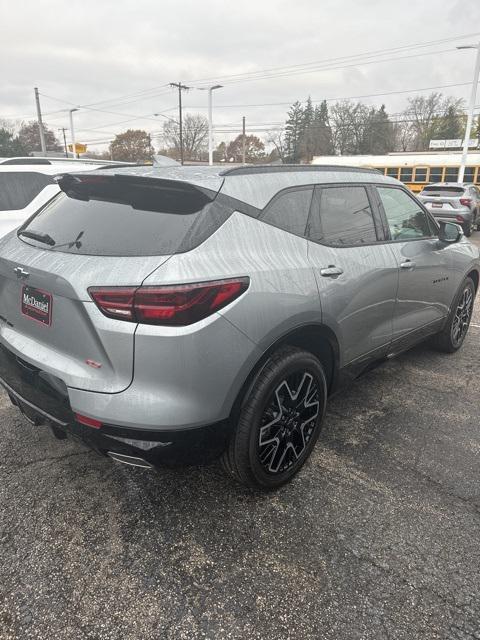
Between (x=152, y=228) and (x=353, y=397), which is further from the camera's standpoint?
(x=353, y=397)

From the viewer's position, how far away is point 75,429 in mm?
2094

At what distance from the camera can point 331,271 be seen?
260 centimetres

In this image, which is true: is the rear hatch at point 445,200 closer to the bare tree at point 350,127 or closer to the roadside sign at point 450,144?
the roadside sign at point 450,144

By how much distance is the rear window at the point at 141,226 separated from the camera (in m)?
2.01

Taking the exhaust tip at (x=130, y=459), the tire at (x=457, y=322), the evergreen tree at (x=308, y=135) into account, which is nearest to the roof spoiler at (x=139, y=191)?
the exhaust tip at (x=130, y=459)

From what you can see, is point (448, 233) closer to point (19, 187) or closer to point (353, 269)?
point (353, 269)

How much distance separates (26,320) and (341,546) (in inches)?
75.0

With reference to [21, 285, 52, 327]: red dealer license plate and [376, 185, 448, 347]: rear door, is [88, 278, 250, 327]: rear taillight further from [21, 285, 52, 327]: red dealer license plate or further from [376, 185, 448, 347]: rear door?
[376, 185, 448, 347]: rear door

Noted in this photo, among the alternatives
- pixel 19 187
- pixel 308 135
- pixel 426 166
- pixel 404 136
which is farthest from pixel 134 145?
pixel 19 187

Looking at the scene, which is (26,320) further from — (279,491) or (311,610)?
(311,610)

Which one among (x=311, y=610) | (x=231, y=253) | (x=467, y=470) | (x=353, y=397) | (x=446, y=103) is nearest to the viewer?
(x=311, y=610)

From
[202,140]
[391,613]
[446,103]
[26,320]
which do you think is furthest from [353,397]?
[446,103]

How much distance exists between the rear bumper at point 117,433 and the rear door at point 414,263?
1.93 metres

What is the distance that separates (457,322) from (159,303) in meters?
3.78
